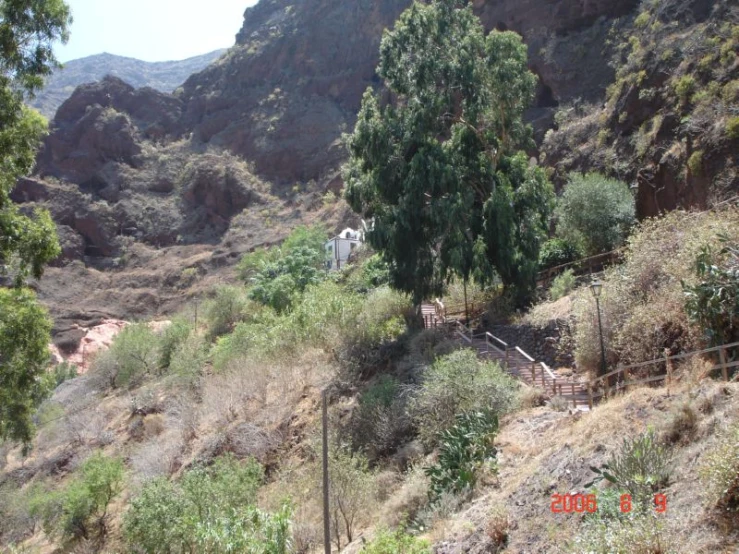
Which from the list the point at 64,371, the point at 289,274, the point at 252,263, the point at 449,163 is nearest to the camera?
the point at 449,163

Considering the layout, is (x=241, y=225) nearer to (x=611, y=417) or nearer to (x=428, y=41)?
(x=428, y=41)

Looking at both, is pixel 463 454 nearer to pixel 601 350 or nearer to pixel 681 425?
pixel 681 425

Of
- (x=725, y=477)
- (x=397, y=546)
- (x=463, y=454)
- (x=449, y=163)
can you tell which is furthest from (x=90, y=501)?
(x=725, y=477)

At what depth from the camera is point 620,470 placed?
10.9m

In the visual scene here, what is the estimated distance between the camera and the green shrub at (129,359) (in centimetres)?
4306

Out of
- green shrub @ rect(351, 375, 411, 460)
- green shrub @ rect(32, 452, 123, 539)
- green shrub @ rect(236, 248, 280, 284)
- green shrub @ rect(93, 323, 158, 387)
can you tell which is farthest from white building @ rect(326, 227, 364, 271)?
green shrub @ rect(351, 375, 411, 460)

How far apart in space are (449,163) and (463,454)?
13.8 metres

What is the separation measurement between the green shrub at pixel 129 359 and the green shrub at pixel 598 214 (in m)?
26.3

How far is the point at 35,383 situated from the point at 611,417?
10.3 meters

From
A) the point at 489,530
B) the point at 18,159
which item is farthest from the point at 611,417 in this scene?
the point at 18,159

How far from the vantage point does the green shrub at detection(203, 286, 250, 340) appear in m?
45.6

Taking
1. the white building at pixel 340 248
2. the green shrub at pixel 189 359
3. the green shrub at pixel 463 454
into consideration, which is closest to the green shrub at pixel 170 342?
the green shrub at pixel 189 359
